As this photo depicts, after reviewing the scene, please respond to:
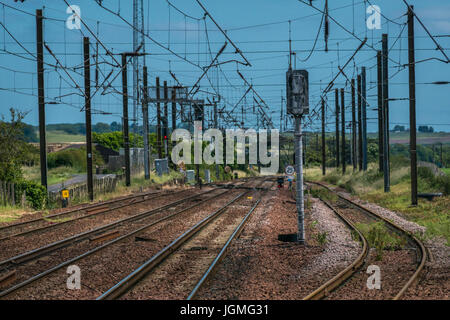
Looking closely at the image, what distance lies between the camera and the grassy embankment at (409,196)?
1883 centimetres

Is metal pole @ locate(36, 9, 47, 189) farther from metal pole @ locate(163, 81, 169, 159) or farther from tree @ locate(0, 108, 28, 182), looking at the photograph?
metal pole @ locate(163, 81, 169, 159)

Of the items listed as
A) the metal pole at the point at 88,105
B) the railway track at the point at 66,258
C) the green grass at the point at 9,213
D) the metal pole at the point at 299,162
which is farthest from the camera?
the metal pole at the point at 88,105

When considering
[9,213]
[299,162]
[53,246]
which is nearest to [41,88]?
→ [9,213]

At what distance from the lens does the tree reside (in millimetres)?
26719

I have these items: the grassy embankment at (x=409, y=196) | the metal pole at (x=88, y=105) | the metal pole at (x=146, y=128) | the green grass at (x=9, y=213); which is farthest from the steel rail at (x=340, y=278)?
the metal pole at (x=146, y=128)

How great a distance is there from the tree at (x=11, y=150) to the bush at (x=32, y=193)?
1.27 meters

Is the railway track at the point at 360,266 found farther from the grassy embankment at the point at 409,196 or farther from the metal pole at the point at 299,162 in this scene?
the metal pole at the point at 299,162

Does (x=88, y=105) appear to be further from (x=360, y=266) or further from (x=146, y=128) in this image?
(x=360, y=266)

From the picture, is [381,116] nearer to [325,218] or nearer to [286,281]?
[325,218]

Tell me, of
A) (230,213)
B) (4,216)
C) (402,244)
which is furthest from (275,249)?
(4,216)

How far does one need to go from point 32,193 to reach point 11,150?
291 centimetres
